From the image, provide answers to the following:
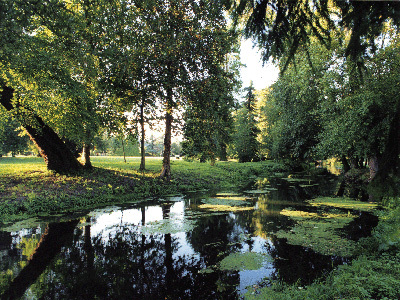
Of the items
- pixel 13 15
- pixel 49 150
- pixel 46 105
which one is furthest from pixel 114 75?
pixel 13 15

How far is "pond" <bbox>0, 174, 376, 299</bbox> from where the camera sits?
16.0 ft

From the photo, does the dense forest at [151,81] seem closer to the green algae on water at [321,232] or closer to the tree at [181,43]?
the tree at [181,43]

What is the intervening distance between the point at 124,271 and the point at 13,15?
742 cm

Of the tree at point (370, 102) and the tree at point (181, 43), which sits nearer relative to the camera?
the tree at point (370, 102)

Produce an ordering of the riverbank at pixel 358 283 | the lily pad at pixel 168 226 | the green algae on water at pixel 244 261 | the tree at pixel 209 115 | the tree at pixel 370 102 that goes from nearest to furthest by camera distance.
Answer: the riverbank at pixel 358 283
the green algae on water at pixel 244 261
the lily pad at pixel 168 226
the tree at pixel 370 102
the tree at pixel 209 115

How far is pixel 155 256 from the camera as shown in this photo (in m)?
6.51

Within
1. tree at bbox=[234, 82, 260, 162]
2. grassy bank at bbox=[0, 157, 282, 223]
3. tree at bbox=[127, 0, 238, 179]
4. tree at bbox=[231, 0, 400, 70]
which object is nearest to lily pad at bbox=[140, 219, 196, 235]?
grassy bank at bbox=[0, 157, 282, 223]

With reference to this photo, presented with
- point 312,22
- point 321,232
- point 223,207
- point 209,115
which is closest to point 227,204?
point 223,207

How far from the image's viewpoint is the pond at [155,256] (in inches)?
192

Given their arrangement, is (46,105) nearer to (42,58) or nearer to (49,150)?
(42,58)

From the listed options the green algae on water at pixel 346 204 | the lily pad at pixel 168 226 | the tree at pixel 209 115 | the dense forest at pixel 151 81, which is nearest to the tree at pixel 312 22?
the dense forest at pixel 151 81

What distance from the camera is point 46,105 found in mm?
11812

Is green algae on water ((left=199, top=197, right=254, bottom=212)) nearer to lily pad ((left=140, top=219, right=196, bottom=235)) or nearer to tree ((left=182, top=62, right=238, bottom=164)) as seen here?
lily pad ((left=140, top=219, right=196, bottom=235))

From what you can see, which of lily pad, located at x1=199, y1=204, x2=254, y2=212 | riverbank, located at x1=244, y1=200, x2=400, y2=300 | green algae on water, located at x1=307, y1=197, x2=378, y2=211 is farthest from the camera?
lily pad, located at x1=199, y1=204, x2=254, y2=212
